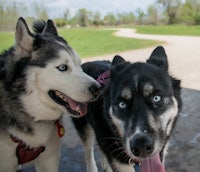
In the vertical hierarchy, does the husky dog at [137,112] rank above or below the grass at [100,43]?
above

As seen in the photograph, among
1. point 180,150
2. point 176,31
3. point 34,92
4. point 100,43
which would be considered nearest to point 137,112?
point 34,92

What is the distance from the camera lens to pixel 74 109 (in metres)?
3.33

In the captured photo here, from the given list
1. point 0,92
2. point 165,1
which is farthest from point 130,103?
point 165,1

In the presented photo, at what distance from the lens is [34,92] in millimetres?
3285

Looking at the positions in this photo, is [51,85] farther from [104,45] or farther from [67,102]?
[104,45]

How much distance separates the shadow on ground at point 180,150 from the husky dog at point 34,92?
51.3 inches

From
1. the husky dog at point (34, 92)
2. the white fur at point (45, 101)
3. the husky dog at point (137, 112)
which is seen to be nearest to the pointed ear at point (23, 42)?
the husky dog at point (34, 92)

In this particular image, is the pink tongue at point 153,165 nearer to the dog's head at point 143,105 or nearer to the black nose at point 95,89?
the dog's head at point 143,105

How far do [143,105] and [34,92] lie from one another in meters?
1.06

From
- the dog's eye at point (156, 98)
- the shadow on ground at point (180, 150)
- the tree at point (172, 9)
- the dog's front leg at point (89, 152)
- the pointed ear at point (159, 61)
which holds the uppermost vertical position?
the pointed ear at point (159, 61)

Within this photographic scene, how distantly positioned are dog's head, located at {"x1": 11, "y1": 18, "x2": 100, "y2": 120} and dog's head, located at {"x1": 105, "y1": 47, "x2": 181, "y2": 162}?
0.96ft

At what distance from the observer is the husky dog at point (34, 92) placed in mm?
3270

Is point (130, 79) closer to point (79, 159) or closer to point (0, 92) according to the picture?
point (0, 92)

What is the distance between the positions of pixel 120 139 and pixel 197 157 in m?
1.73
